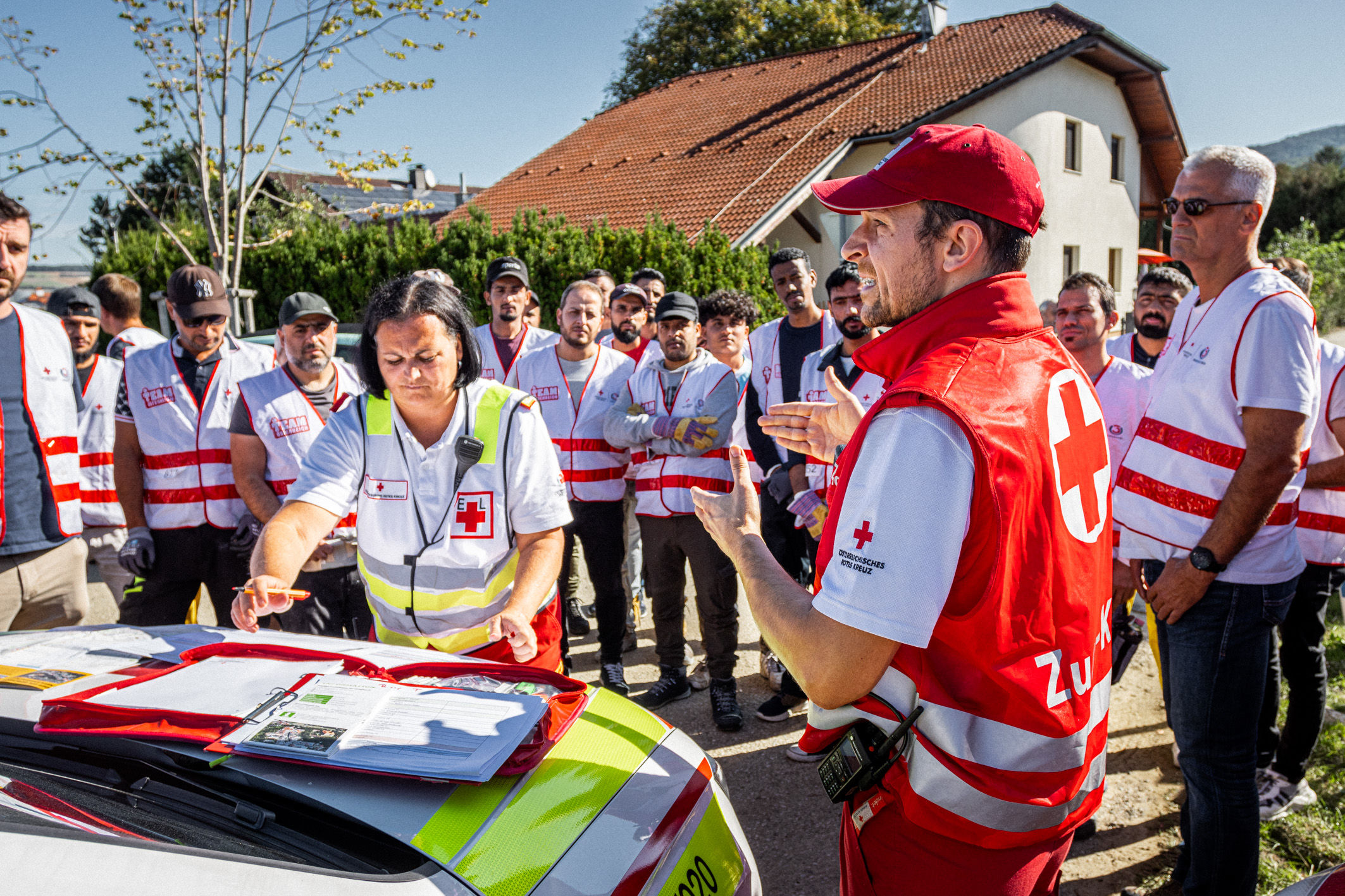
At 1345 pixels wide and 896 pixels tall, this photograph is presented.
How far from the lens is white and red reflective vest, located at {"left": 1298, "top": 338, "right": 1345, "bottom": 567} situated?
11.1ft

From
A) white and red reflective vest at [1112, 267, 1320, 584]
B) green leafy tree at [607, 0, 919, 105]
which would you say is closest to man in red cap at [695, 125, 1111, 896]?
white and red reflective vest at [1112, 267, 1320, 584]

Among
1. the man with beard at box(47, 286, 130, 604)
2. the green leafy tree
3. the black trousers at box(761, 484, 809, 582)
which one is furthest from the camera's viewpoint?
the green leafy tree

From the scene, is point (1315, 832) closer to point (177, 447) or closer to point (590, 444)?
point (590, 444)

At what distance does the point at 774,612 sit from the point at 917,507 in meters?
0.34

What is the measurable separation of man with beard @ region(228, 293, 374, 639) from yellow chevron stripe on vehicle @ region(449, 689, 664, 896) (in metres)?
2.15

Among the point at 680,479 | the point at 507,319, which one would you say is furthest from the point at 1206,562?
the point at 507,319

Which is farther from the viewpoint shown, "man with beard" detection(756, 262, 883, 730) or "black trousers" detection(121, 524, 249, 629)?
"man with beard" detection(756, 262, 883, 730)

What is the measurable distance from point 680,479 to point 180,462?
2481 mm

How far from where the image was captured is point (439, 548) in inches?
106

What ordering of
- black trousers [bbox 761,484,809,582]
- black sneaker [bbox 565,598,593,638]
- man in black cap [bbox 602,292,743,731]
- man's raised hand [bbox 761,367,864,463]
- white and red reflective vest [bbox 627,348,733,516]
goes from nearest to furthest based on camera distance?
man's raised hand [bbox 761,367,864,463] → man in black cap [bbox 602,292,743,731] → white and red reflective vest [bbox 627,348,733,516] → black trousers [bbox 761,484,809,582] → black sneaker [bbox 565,598,593,638]

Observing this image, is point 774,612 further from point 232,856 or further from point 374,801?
point 232,856

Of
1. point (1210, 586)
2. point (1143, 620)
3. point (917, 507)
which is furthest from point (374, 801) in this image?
point (1143, 620)

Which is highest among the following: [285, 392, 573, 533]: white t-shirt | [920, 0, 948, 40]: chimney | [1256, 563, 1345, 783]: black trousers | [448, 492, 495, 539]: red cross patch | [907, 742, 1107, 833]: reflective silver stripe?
[920, 0, 948, 40]: chimney

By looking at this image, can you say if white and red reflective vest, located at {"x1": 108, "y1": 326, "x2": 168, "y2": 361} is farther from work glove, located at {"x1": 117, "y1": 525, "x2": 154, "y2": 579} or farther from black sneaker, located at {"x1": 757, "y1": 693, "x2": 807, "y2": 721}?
black sneaker, located at {"x1": 757, "y1": 693, "x2": 807, "y2": 721}
